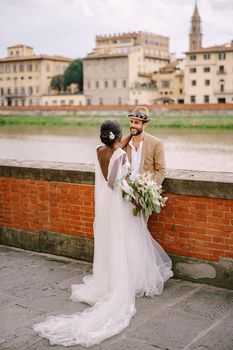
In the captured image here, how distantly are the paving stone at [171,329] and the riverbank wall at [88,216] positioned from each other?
719 mm

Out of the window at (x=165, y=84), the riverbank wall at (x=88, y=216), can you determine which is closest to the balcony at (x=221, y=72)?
the window at (x=165, y=84)

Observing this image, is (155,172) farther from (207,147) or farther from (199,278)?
(207,147)

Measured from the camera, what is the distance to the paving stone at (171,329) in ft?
10.4

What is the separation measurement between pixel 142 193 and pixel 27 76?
3478 inches

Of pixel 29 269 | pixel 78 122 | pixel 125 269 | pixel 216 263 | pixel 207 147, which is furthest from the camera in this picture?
pixel 78 122

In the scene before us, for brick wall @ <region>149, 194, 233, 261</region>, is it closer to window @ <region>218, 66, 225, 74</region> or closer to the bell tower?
window @ <region>218, 66, 225, 74</region>

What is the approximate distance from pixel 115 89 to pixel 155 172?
76.9 meters

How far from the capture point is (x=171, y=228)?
438 centimetres

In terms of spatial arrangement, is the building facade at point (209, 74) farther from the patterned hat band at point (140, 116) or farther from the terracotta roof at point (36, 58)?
the patterned hat band at point (140, 116)

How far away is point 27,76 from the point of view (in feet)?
293

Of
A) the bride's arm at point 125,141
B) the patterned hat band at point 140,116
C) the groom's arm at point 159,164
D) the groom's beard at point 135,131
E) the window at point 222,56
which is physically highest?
the window at point 222,56

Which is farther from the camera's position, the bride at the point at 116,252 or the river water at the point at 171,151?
the river water at the point at 171,151

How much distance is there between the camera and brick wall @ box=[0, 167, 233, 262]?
13.5 ft

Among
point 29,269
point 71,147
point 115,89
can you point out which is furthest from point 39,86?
point 29,269
